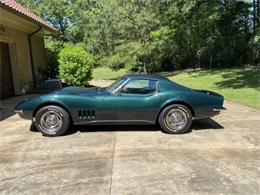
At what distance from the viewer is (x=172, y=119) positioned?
7.31 metres

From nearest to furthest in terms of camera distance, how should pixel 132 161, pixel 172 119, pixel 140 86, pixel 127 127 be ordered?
1. pixel 132 161
2. pixel 172 119
3. pixel 140 86
4. pixel 127 127

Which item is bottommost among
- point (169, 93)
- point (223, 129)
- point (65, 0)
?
point (223, 129)

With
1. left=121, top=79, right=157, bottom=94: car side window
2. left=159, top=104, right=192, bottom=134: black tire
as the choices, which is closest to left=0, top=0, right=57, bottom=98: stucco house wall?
left=121, top=79, right=157, bottom=94: car side window

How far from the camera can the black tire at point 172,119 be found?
7289mm

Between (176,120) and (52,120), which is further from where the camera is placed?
(176,120)

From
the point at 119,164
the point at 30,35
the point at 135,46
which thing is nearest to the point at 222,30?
the point at 135,46

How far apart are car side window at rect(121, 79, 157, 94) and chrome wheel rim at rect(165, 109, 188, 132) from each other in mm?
577

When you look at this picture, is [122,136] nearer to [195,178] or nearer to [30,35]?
[195,178]

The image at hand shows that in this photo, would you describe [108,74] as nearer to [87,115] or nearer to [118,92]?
[118,92]

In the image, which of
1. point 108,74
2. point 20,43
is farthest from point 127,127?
point 108,74

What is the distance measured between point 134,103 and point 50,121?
1.61m

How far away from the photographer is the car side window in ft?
24.3

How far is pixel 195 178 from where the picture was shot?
4781 mm

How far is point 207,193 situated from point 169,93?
3.22 metres
